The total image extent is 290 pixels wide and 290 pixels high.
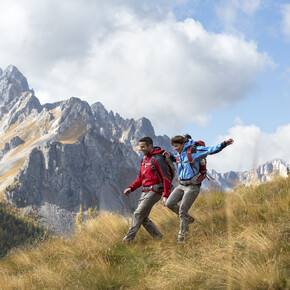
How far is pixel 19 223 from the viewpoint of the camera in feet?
586

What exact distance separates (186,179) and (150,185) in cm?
92

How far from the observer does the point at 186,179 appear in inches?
257

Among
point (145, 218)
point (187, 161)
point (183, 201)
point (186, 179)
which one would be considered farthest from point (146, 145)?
point (145, 218)

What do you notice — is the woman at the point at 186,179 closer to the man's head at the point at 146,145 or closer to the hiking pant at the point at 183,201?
the hiking pant at the point at 183,201

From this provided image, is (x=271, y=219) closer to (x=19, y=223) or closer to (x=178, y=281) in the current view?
(x=178, y=281)

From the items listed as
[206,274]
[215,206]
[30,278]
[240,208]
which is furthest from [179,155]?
[30,278]

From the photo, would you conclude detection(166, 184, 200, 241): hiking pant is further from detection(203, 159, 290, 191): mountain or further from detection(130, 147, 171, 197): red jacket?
detection(203, 159, 290, 191): mountain

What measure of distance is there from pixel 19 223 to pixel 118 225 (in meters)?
192

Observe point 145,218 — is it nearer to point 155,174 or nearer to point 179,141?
point 155,174

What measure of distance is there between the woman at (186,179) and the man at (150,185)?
0.29 meters

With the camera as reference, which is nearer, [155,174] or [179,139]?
[179,139]

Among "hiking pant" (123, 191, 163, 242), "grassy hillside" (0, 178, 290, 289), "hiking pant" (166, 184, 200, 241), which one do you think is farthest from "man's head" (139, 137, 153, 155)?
"grassy hillside" (0, 178, 290, 289)

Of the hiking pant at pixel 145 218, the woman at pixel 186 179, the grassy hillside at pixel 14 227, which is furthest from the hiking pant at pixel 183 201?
the grassy hillside at pixel 14 227

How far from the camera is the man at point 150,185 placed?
677cm
